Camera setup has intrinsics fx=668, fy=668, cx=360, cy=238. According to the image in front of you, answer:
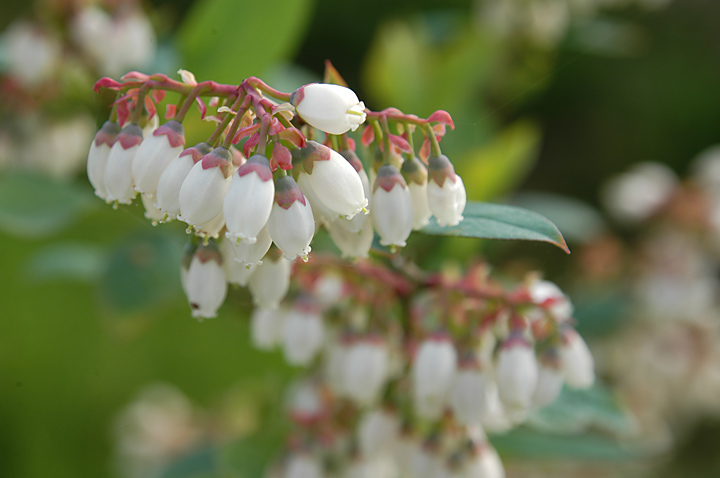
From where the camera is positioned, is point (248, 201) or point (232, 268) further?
point (232, 268)

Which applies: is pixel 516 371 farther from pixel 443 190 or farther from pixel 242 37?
pixel 242 37

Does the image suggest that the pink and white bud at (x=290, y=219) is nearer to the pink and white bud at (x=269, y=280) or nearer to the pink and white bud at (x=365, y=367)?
the pink and white bud at (x=269, y=280)

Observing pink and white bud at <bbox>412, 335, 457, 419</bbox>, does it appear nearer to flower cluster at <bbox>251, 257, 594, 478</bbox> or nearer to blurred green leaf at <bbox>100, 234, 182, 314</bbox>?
flower cluster at <bbox>251, 257, 594, 478</bbox>

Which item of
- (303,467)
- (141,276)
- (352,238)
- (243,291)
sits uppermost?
(352,238)

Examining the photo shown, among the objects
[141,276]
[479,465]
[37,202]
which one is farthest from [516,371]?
→ [37,202]

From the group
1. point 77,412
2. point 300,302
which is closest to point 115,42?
point 300,302

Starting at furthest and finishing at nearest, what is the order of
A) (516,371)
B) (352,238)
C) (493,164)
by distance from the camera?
1. (493,164)
2. (516,371)
3. (352,238)

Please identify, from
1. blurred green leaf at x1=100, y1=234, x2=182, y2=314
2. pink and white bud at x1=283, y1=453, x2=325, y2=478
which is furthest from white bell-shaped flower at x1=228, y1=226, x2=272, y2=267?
blurred green leaf at x1=100, y1=234, x2=182, y2=314
